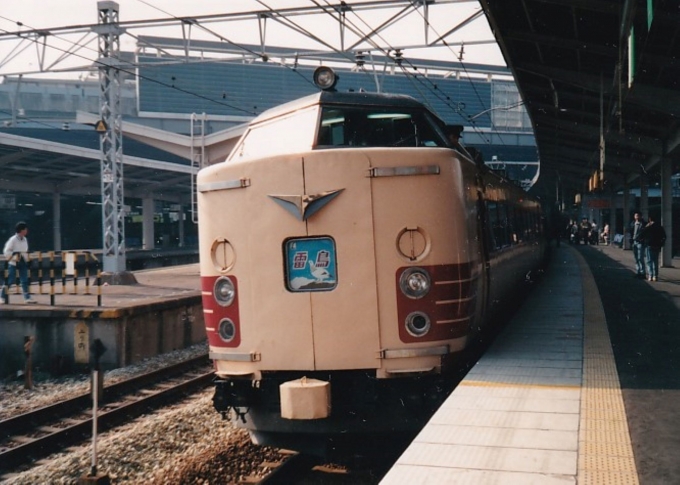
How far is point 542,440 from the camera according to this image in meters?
4.48

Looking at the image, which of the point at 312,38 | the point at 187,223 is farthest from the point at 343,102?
the point at 187,223

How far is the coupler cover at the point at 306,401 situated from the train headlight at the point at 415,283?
0.95 metres

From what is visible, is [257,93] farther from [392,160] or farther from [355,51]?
[392,160]

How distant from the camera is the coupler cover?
16.8 ft

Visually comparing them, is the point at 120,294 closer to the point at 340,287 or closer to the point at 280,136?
the point at 280,136

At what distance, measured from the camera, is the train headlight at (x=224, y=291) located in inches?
223

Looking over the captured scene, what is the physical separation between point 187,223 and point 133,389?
45.5 metres

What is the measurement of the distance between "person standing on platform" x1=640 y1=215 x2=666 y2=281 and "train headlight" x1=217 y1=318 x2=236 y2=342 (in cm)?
1254

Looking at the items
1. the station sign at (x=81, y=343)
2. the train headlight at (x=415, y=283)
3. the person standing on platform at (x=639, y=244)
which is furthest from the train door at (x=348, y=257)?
the person standing on platform at (x=639, y=244)

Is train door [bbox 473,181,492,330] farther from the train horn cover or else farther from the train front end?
the train horn cover

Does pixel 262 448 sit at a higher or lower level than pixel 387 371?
lower

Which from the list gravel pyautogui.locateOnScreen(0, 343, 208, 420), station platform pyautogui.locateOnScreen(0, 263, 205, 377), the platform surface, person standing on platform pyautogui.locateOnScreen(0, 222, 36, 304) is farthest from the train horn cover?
person standing on platform pyautogui.locateOnScreen(0, 222, 36, 304)

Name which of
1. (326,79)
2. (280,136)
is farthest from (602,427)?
(326,79)

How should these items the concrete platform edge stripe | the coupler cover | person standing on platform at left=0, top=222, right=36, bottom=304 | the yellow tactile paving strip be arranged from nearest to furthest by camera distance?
the yellow tactile paving strip < the coupler cover < the concrete platform edge stripe < person standing on platform at left=0, top=222, right=36, bottom=304
